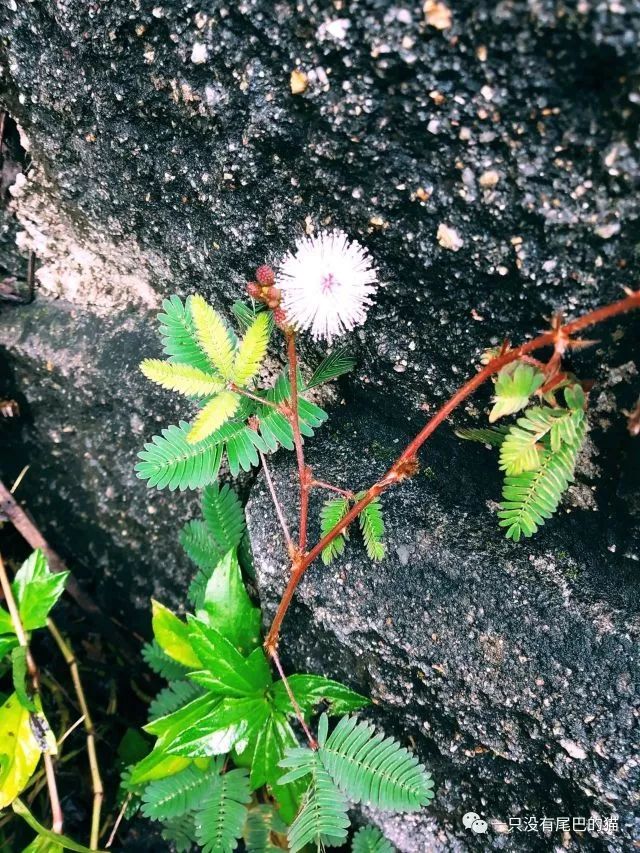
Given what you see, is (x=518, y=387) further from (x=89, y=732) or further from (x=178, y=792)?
(x=89, y=732)

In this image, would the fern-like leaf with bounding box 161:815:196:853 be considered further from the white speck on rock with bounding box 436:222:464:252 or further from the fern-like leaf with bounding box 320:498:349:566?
the white speck on rock with bounding box 436:222:464:252

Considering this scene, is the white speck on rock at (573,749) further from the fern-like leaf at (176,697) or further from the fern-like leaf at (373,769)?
the fern-like leaf at (176,697)

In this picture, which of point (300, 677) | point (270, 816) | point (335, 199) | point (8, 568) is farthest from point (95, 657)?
point (335, 199)

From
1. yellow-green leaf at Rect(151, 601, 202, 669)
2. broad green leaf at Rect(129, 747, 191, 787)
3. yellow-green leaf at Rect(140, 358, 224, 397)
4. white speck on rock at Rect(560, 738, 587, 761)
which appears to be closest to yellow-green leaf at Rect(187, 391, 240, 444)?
yellow-green leaf at Rect(140, 358, 224, 397)

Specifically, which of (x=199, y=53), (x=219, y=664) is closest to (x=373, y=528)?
(x=219, y=664)

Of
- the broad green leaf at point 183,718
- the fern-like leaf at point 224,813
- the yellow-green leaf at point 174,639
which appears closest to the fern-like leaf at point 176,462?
the yellow-green leaf at point 174,639

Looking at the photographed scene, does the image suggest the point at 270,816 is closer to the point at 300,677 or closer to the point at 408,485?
the point at 300,677
